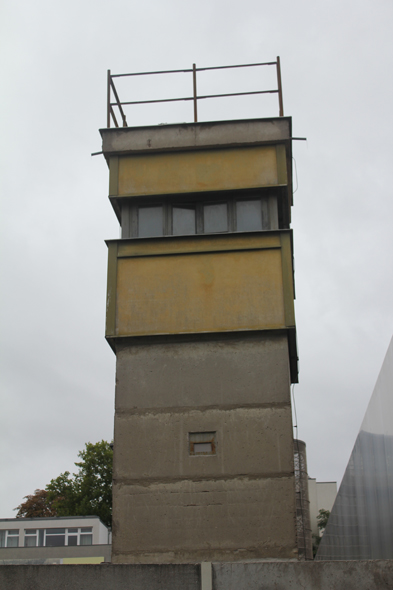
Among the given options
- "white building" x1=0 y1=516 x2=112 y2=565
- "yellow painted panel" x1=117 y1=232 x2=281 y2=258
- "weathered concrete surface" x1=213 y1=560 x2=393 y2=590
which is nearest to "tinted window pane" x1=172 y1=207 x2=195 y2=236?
"yellow painted panel" x1=117 y1=232 x2=281 y2=258

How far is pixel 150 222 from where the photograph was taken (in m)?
12.2

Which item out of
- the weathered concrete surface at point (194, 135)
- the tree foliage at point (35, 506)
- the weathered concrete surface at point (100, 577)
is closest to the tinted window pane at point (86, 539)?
the tree foliage at point (35, 506)

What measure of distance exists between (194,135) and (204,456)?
6017mm

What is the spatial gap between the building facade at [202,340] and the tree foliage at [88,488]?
38.7 meters

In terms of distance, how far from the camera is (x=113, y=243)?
11.9 m

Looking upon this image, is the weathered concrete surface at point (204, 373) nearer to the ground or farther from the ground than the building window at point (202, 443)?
farther from the ground

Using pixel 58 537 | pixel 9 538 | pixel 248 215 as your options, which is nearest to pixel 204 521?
pixel 248 215

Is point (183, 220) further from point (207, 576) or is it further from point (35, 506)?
point (35, 506)

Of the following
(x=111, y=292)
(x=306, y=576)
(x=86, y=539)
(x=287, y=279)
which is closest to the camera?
(x=306, y=576)

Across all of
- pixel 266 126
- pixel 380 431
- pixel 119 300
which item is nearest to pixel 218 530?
pixel 380 431

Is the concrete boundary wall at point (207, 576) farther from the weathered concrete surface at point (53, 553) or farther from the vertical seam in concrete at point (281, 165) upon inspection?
the weathered concrete surface at point (53, 553)

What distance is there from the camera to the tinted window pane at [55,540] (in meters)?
41.8

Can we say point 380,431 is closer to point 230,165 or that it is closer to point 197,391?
point 197,391

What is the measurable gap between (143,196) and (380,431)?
6.32 meters
